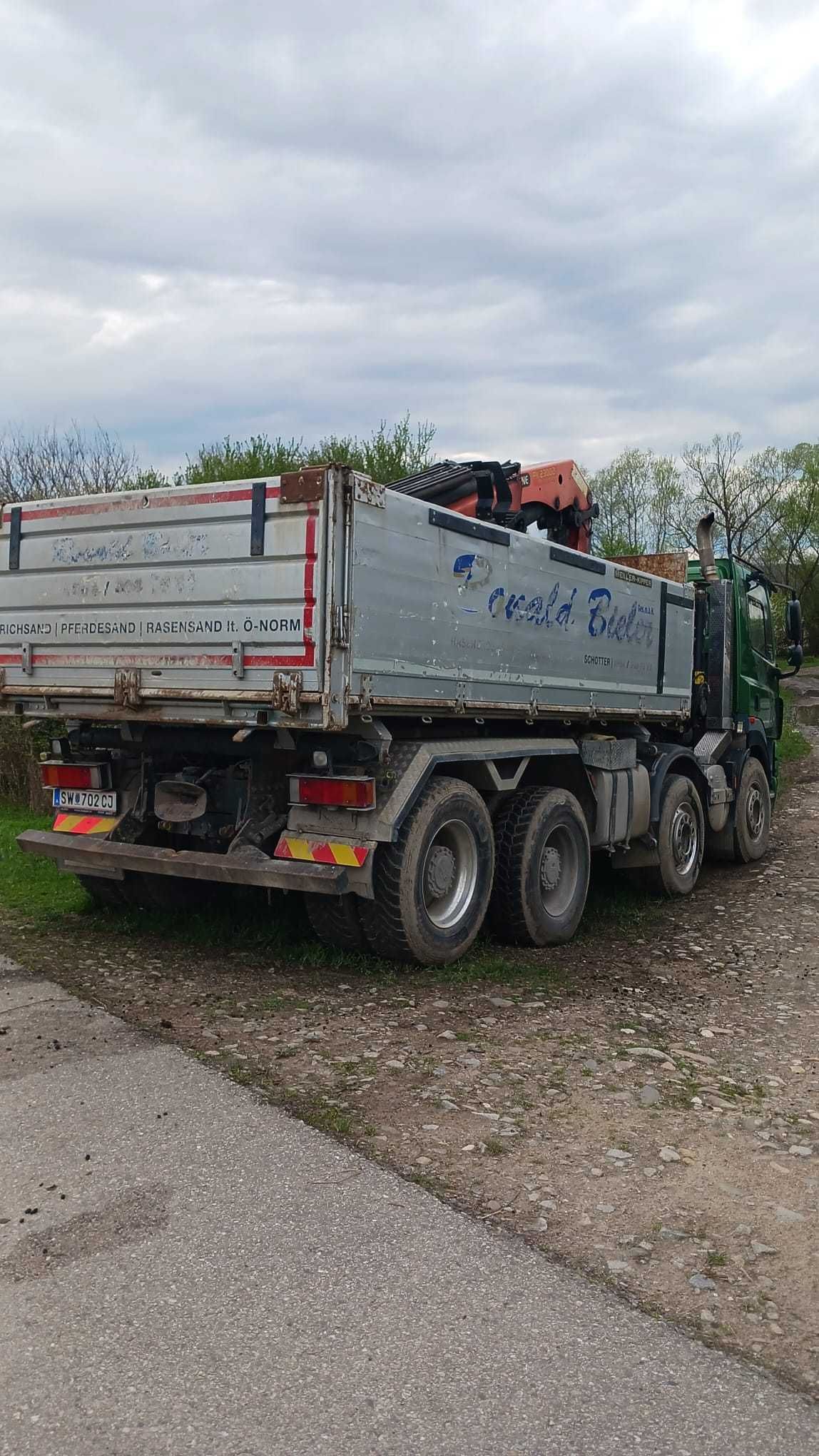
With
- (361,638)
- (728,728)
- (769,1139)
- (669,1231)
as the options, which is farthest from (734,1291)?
(728,728)

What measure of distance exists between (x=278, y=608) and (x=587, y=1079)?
8.93 feet

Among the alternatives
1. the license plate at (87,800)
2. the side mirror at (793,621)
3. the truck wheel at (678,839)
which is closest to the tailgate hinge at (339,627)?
the license plate at (87,800)

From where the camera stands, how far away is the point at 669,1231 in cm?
362

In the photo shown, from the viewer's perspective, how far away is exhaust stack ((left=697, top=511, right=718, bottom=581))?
1101cm

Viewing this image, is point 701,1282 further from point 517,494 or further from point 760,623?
point 760,623

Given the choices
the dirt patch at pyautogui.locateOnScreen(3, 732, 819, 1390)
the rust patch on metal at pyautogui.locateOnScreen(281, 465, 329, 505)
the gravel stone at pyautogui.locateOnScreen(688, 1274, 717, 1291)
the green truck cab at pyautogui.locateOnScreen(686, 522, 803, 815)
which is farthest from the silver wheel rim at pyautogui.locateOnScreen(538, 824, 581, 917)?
the gravel stone at pyautogui.locateOnScreen(688, 1274, 717, 1291)

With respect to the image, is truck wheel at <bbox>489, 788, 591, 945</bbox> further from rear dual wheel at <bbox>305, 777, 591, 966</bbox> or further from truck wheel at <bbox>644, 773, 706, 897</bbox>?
truck wheel at <bbox>644, 773, 706, 897</bbox>

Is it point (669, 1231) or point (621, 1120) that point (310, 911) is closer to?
point (621, 1120)

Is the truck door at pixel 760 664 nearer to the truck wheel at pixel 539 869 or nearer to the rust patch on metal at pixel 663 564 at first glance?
the rust patch on metal at pixel 663 564

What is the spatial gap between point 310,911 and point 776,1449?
4.30 m

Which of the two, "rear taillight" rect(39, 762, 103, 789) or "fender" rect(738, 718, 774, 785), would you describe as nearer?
"rear taillight" rect(39, 762, 103, 789)

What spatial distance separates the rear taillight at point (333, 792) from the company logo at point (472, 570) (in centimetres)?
133

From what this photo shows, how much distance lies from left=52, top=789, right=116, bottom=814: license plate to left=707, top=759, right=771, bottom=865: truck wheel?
6.34 meters

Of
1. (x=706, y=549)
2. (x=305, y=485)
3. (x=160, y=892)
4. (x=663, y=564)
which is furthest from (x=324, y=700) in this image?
(x=706, y=549)
